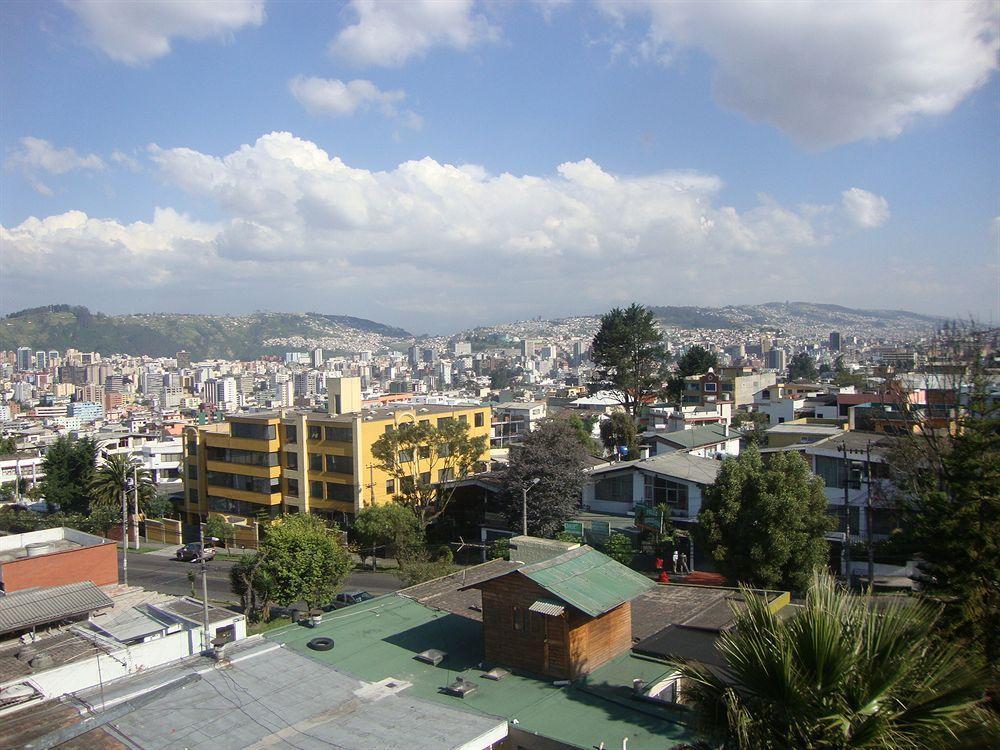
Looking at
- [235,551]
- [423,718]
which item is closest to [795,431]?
[235,551]

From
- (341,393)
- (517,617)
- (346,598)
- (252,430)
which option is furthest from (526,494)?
(517,617)

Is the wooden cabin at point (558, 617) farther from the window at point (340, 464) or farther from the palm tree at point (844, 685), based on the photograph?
the window at point (340, 464)

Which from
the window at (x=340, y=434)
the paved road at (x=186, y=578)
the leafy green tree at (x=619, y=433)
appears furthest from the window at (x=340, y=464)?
the leafy green tree at (x=619, y=433)

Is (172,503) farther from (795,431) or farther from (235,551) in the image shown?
(795,431)

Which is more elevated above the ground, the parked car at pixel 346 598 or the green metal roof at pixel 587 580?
the green metal roof at pixel 587 580

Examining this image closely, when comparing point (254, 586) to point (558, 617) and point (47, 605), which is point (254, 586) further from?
point (558, 617)

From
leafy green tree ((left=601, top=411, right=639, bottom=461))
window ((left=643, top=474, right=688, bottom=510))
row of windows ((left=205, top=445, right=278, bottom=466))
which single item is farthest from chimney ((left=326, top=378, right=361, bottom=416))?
window ((left=643, top=474, right=688, bottom=510))

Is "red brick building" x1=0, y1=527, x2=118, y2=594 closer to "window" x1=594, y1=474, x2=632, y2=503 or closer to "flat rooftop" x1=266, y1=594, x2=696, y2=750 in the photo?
"flat rooftop" x1=266, y1=594, x2=696, y2=750
